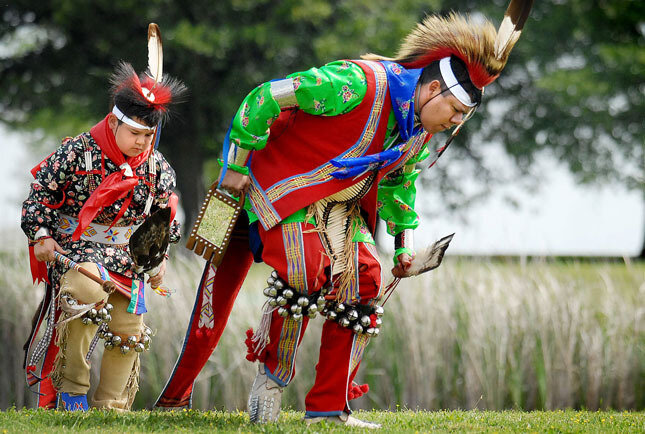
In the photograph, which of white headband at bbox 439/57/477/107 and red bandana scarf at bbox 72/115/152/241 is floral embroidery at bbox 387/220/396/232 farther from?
red bandana scarf at bbox 72/115/152/241

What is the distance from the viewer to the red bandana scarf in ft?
12.5

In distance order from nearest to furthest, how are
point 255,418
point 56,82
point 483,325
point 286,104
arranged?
1. point 286,104
2. point 255,418
3. point 483,325
4. point 56,82

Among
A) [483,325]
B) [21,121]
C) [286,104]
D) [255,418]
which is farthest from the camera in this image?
[21,121]

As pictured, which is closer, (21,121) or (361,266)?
(361,266)

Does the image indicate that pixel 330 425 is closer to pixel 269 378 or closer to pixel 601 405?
pixel 269 378

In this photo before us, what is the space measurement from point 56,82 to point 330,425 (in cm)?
1154

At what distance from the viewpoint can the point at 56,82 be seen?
535 inches

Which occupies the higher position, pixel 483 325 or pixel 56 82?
pixel 56 82

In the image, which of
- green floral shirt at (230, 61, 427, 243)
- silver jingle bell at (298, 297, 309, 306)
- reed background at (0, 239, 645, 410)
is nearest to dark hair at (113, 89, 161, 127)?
green floral shirt at (230, 61, 427, 243)

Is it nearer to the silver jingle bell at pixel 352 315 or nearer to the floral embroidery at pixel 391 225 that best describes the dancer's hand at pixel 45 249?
the silver jingle bell at pixel 352 315

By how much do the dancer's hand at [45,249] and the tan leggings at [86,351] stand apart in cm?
13

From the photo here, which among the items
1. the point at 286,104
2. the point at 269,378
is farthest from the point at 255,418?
the point at 286,104

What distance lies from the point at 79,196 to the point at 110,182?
0.21 meters

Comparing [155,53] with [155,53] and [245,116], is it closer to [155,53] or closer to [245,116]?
[155,53]
